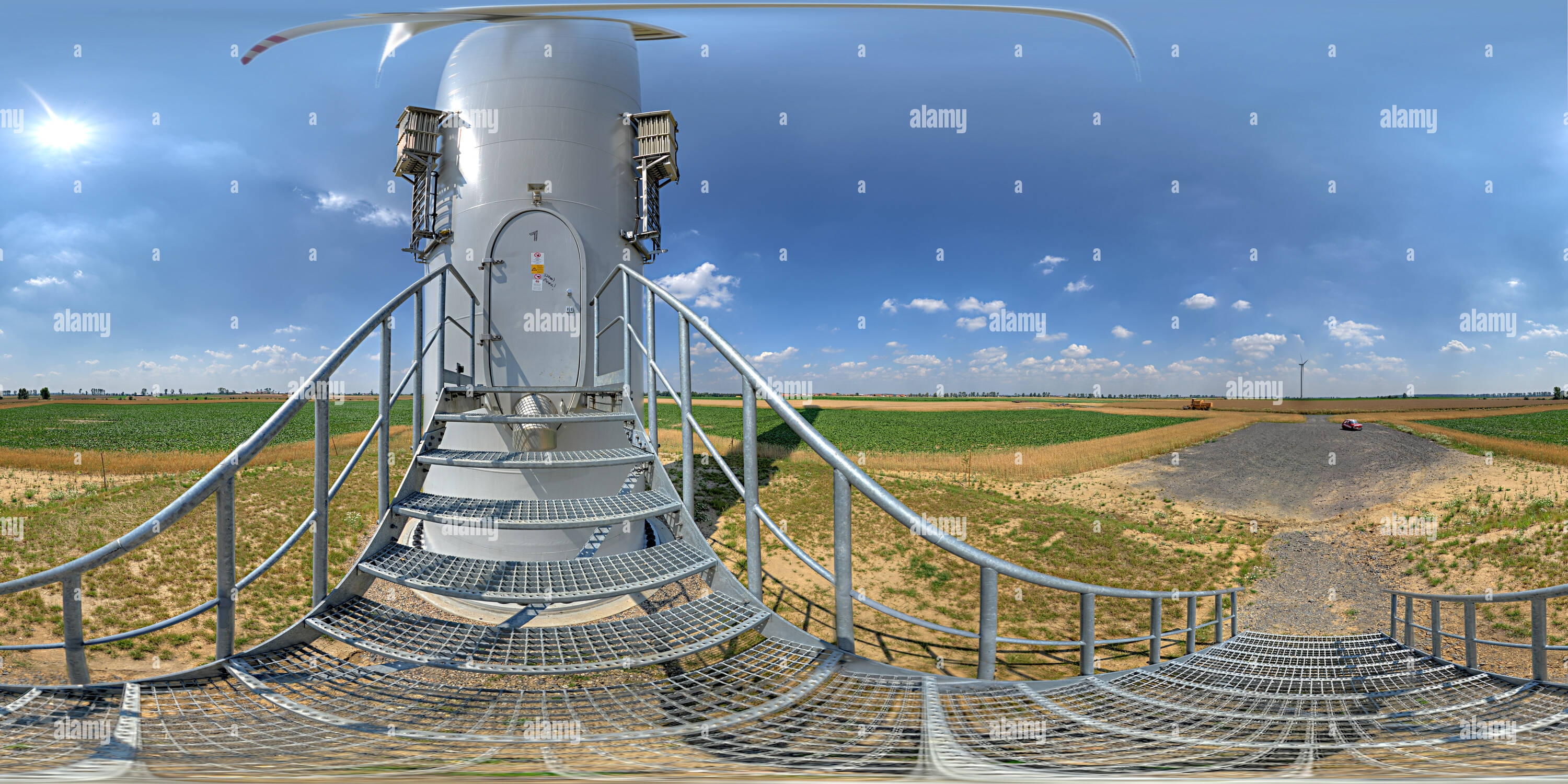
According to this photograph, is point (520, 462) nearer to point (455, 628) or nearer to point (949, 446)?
point (455, 628)

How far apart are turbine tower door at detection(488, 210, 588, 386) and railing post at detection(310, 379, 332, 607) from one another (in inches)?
126

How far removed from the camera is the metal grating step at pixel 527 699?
181cm

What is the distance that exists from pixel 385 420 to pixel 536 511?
1.11 m

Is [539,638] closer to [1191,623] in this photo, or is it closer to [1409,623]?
[1191,623]

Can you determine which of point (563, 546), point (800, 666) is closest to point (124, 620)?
point (563, 546)

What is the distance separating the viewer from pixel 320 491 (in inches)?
103

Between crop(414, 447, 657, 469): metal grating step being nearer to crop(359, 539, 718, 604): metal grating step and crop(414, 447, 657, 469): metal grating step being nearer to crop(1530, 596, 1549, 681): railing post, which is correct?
crop(359, 539, 718, 604): metal grating step

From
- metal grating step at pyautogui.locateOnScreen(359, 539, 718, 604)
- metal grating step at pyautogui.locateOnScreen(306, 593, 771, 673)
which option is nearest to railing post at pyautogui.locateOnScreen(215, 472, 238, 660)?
metal grating step at pyautogui.locateOnScreen(306, 593, 771, 673)

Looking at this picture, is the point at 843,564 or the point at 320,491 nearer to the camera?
the point at 843,564

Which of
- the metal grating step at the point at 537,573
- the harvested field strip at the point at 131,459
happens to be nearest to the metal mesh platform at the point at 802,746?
the metal grating step at the point at 537,573

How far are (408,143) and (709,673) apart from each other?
6635 millimetres

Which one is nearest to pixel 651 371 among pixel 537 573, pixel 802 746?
pixel 537 573

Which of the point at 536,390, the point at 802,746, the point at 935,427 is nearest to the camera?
the point at 802,746

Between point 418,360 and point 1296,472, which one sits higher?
point 418,360
